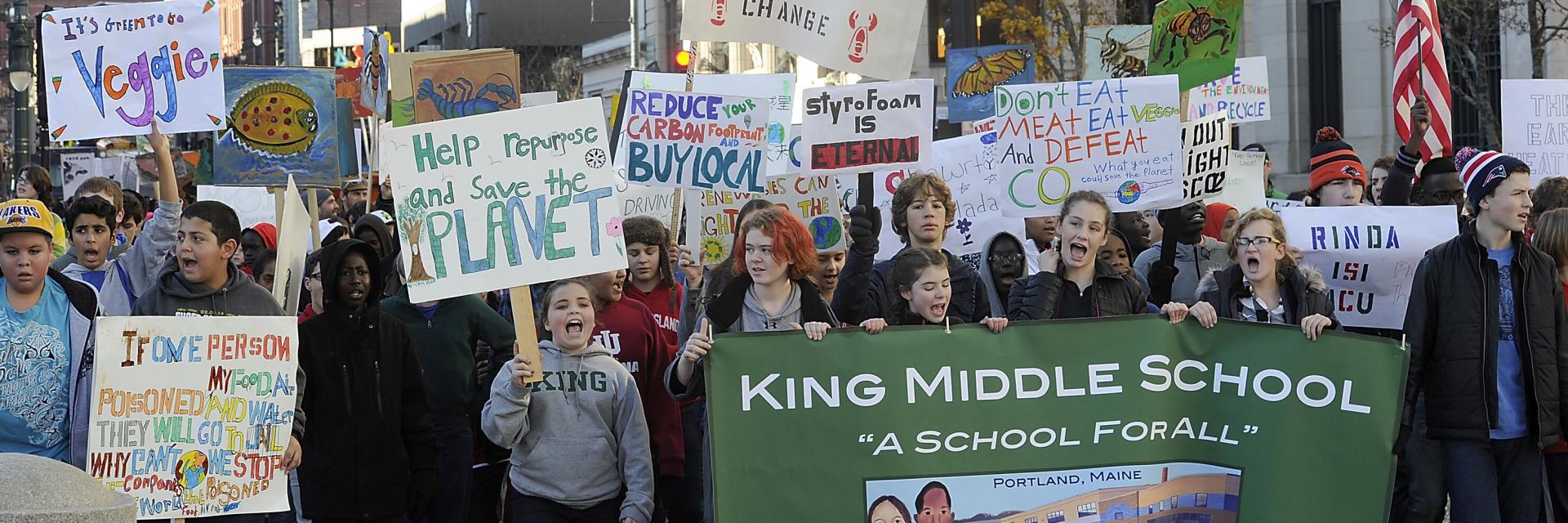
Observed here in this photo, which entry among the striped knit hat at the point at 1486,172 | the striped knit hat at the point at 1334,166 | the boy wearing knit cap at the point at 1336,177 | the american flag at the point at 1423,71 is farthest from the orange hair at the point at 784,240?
the american flag at the point at 1423,71

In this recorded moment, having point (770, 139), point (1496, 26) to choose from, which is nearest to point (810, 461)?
point (770, 139)

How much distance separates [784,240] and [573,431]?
3.50ft

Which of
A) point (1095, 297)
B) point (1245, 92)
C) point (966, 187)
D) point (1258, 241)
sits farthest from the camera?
point (1245, 92)

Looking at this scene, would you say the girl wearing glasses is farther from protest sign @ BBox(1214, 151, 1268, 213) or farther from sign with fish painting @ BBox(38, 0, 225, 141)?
protest sign @ BBox(1214, 151, 1268, 213)

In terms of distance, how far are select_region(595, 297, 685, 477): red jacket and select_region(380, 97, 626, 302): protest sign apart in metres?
0.81

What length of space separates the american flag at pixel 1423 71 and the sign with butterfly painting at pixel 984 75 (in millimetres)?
4249

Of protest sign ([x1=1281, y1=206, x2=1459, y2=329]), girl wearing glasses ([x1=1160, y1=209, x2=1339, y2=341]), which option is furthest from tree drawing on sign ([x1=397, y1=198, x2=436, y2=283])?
protest sign ([x1=1281, y1=206, x2=1459, y2=329])

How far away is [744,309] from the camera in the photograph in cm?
666

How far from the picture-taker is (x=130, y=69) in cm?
946

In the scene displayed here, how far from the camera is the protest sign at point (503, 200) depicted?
6527mm

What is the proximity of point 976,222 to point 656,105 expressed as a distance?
251 cm

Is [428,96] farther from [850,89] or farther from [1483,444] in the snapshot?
[1483,444]

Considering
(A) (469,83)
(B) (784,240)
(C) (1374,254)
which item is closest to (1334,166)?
(C) (1374,254)

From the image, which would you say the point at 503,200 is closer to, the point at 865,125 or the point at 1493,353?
the point at 865,125
